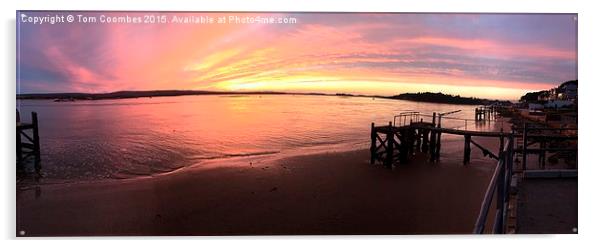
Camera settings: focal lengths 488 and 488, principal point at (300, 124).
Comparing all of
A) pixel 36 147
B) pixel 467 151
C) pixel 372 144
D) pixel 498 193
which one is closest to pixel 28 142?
pixel 36 147

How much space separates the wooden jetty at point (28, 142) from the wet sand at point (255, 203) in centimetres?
22

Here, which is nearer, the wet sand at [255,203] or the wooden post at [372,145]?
the wet sand at [255,203]

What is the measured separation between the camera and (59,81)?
3.57 m

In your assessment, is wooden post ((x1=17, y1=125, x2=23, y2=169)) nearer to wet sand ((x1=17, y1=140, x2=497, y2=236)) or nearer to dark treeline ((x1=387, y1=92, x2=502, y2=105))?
wet sand ((x1=17, y1=140, x2=497, y2=236))

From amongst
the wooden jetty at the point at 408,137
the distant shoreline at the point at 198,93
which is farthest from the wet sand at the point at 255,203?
the distant shoreline at the point at 198,93

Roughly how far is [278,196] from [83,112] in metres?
1.65

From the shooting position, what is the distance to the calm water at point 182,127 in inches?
152

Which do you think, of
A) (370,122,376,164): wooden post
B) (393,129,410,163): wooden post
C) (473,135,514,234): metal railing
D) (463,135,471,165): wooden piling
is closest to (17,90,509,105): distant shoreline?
(370,122,376,164): wooden post

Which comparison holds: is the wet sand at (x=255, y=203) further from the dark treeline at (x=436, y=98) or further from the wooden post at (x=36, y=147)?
the dark treeline at (x=436, y=98)

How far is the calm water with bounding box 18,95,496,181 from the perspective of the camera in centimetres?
385

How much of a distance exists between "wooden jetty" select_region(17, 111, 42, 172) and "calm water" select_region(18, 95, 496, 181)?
2.5 inches

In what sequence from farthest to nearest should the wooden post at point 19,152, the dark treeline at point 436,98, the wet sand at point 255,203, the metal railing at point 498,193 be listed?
1. the dark treeline at point 436,98
2. the wet sand at point 255,203
3. the wooden post at point 19,152
4. the metal railing at point 498,193

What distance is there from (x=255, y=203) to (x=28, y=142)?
5.75 ft

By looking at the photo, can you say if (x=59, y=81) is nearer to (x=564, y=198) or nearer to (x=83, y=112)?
(x=83, y=112)
